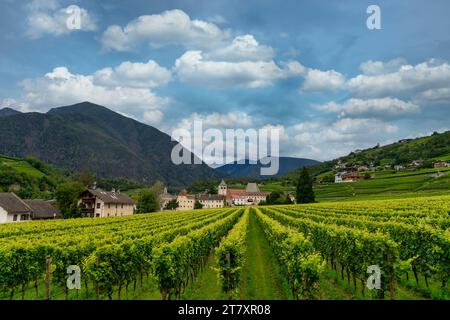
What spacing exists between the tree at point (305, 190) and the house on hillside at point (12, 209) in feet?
225

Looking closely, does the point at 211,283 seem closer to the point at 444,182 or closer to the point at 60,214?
the point at 60,214

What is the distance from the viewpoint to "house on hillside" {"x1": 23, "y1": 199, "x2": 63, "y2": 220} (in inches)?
2815

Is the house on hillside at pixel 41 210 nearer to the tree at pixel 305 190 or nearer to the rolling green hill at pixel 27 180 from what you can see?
the rolling green hill at pixel 27 180

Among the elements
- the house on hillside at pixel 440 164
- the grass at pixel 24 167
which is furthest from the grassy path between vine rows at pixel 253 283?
the grass at pixel 24 167

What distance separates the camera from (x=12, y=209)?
206 ft

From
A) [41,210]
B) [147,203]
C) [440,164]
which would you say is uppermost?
[440,164]

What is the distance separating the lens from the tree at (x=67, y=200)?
76000 millimetres

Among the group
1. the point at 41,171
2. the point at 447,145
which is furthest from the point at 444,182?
the point at 41,171

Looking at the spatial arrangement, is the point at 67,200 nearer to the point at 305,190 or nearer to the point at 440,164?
the point at 305,190

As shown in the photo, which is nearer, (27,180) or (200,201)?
(27,180)

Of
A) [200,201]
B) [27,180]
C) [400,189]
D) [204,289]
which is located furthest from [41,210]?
[200,201]

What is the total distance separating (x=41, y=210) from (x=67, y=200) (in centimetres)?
557
